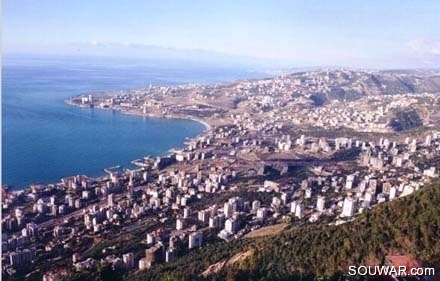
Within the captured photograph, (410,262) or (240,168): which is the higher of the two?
(410,262)

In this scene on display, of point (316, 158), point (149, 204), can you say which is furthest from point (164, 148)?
point (149, 204)

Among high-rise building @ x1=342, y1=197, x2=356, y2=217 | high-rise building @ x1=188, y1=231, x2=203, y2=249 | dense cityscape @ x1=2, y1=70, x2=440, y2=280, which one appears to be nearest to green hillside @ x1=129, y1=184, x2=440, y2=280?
dense cityscape @ x1=2, y1=70, x2=440, y2=280

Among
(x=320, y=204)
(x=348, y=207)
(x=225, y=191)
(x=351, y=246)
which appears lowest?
(x=225, y=191)

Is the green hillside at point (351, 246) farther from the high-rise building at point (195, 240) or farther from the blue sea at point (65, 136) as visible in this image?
the blue sea at point (65, 136)

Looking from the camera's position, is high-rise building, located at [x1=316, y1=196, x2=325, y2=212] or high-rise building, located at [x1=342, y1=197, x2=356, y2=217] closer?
high-rise building, located at [x1=342, y1=197, x2=356, y2=217]

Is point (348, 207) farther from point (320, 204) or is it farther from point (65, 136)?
point (65, 136)

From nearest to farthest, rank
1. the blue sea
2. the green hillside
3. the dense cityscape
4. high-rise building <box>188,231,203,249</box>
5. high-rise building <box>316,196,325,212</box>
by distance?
the green hillside < the dense cityscape < high-rise building <box>188,231,203,249</box> < high-rise building <box>316,196,325,212</box> < the blue sea

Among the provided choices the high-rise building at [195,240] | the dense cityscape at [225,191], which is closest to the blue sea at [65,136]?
the dense cityscape at [225,191]

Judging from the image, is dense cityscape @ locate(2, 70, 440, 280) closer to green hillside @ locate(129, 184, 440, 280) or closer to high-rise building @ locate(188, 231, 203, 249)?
high-rise building @ locate(188, 231, 203, 249)

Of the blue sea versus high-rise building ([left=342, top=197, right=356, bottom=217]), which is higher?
high-rise building ([left=342, top=197, right=356, bottom=217])

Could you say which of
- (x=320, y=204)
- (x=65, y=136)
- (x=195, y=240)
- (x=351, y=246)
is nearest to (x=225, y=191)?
(x=320, y=204)

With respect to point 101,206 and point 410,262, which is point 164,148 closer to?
point 101,206
